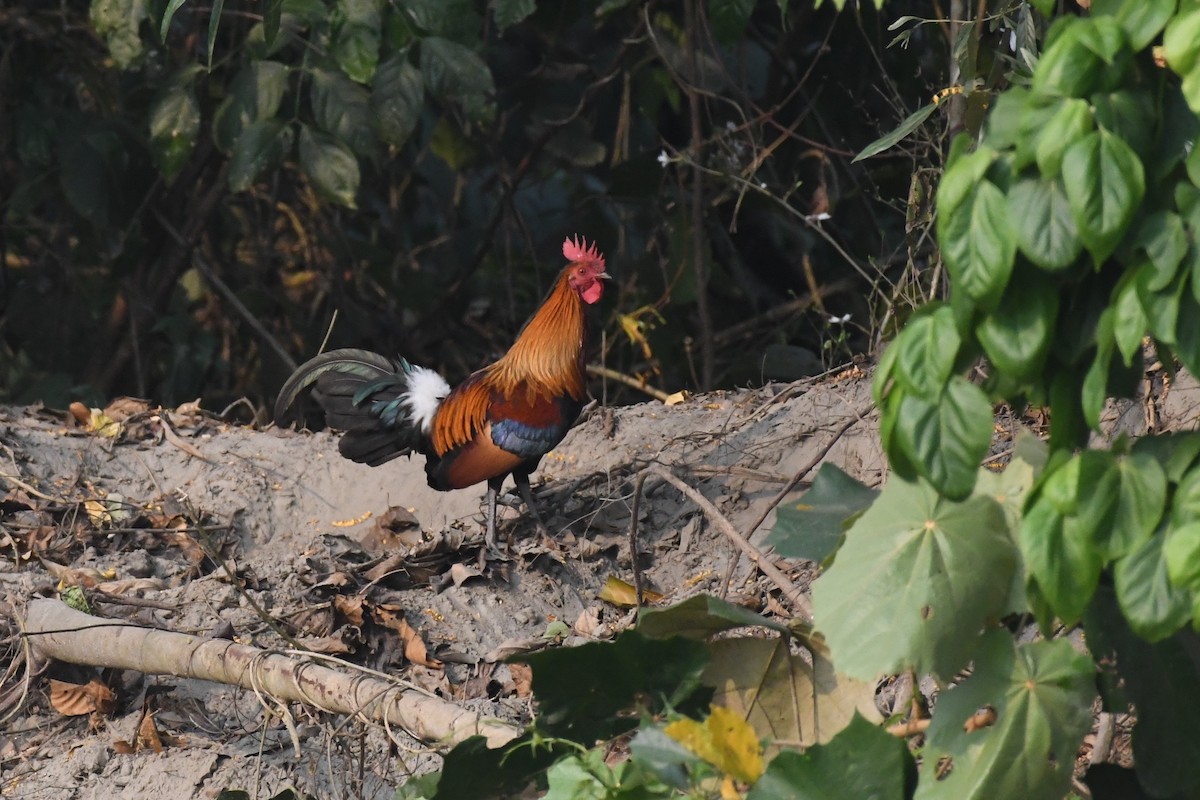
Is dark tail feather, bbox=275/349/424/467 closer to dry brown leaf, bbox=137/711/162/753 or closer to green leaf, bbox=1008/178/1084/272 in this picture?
dry brown leaf, bbox=137/711/162/753

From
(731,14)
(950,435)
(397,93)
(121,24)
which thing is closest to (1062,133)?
(950,435)

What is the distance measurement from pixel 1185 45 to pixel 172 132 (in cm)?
461

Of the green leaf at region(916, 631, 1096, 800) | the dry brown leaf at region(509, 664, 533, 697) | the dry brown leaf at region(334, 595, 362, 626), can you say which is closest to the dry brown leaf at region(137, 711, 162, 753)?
the dry brown leaf at region(334, 595, 362, 626)

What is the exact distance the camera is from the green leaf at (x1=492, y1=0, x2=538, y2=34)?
192 inches

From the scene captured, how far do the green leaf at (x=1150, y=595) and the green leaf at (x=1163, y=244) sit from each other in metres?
0.29

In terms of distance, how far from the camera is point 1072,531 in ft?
4.88

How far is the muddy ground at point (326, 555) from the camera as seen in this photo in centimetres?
320

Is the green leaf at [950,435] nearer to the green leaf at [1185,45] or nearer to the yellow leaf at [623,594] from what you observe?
the green leaf at [1185,45]

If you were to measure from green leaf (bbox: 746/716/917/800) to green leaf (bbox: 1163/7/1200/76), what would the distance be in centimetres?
97

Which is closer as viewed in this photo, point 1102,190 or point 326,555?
point 1102,190

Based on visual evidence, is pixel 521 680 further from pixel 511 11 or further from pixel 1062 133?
pixel 511 11

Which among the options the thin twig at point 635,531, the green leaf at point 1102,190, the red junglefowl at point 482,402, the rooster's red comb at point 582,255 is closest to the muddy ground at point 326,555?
the red junglefowl at point 482,402

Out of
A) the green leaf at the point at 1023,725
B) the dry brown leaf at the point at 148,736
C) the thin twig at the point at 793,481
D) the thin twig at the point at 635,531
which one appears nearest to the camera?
the green leaf at the point at 1023,725

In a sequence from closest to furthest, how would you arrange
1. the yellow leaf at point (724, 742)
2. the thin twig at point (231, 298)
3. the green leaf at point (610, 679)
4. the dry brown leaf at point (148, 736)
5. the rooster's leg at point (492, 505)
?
the yellow leaf at point (724, 742), the green leaf at point (610, 679), the dry brown leaf at point (148, 736), the rooster's leg at point (492, 505), the thin twig at point (231, 298)
